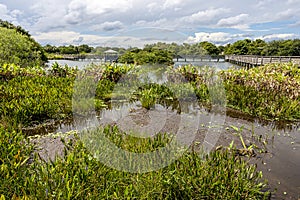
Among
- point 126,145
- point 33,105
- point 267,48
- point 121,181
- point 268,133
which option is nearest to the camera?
point 121,181

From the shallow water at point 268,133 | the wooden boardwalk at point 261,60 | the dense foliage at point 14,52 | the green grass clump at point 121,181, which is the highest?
the dense foliage at point 14,52

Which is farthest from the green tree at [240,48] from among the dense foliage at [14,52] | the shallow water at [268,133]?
the shallow water at [268,133]

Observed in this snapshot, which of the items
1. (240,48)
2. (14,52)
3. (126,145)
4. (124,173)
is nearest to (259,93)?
(126,145)

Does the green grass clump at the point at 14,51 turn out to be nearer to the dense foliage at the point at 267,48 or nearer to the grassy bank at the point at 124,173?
the grassy bank at the point at 124,173

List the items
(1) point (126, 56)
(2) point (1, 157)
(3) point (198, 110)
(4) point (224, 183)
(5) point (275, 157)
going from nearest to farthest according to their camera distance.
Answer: (4) point (224, 183) < (2) point (1, 157) < (5) point (275, 157) < (3) point (198, 110) < (1) point (126, 56)

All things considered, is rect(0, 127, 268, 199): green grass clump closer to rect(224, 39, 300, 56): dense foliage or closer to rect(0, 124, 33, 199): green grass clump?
rect(0, 124, 33, 199): green grass clump

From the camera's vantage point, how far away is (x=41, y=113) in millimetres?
5754

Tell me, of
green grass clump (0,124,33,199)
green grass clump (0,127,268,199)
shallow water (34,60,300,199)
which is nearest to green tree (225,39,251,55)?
shallow water (34,60,300,199)

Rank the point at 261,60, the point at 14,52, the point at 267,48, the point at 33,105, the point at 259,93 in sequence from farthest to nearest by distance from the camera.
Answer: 1. the point at 267,48
2. the point at 261,60
3. the point at 14,52
4. the point at 259,93
5. the point at 33,105

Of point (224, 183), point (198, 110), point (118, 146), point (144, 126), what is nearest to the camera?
point (224, 183)

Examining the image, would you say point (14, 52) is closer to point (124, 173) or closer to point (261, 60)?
point (124, 173)

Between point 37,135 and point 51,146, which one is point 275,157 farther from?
point 37,135

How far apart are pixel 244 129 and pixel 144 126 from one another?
210 centimetres

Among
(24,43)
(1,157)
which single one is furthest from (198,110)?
(24,43)
